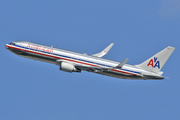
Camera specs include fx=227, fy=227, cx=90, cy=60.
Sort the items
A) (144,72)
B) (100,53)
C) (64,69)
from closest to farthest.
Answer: (64,69), (144,72), (100,53)

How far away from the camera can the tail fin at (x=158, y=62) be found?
76.3 metres

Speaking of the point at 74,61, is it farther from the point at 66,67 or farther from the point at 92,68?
the point at 92,68

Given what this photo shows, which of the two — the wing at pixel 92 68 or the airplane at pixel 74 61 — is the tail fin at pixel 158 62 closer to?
the airplane at pixel 74 61

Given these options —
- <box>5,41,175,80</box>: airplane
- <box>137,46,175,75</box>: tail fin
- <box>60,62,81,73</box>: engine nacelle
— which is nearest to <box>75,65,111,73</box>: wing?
<box>5,41,175,80</box>: airplane

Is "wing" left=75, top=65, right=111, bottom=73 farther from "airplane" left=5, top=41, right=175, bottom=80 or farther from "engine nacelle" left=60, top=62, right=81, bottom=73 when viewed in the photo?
"engine nacelle" left=60, top=62, right=81, bottom=73

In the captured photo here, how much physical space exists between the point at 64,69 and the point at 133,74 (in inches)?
886

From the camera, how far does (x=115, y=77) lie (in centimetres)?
7606

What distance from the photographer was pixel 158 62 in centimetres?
7662

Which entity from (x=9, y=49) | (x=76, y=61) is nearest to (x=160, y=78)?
(x=76, y=61)

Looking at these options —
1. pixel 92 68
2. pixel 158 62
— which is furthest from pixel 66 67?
pixel 158 62

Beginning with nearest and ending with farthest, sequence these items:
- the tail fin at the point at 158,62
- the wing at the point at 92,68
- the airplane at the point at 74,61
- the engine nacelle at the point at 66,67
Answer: the engine nacelle at the point at 66,67, the wing at the point at 92,68, the airplane at the point at 74,61, the tail fin at the point at 158,62

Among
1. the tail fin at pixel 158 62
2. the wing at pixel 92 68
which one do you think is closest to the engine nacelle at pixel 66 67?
the wing at pixel 92 68

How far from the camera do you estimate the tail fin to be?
3004 inches

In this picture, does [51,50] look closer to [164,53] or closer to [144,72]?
[144,72]
